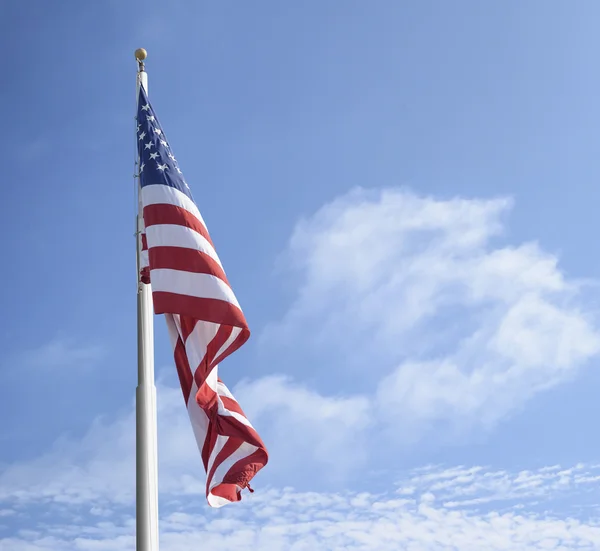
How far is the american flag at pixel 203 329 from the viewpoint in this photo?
1361 cm

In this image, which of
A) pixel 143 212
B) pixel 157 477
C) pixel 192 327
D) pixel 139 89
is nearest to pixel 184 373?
pixel 192 327

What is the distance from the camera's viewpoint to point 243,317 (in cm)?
1410

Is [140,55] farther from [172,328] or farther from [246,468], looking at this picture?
[246,468]

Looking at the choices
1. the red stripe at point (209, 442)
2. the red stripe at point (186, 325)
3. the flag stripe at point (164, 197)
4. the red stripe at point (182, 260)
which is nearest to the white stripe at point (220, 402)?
the red stripe at point (209, 442)

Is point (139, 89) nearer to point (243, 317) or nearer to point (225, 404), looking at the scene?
point (243, 317)

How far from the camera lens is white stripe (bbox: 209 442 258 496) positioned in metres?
13.5

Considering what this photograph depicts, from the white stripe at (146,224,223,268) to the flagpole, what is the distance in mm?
924

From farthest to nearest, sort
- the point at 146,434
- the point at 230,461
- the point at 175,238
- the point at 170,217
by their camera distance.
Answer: the point at 170,217 < the point at 175,238 < the point at 230,461 < the point at 146,434

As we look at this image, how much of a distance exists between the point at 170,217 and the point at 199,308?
1998 mm

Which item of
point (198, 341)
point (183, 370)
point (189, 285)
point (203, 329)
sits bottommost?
point (183, 370)

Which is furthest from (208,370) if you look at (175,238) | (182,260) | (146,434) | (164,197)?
(164,197)

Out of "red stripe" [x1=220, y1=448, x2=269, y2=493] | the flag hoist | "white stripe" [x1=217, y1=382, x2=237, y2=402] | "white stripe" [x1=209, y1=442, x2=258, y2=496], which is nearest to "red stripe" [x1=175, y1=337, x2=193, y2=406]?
the flag hoist

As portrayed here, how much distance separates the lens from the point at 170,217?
14.9 m

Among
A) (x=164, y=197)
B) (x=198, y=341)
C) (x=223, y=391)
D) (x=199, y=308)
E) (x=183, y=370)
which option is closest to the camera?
(x=199, y=308)
